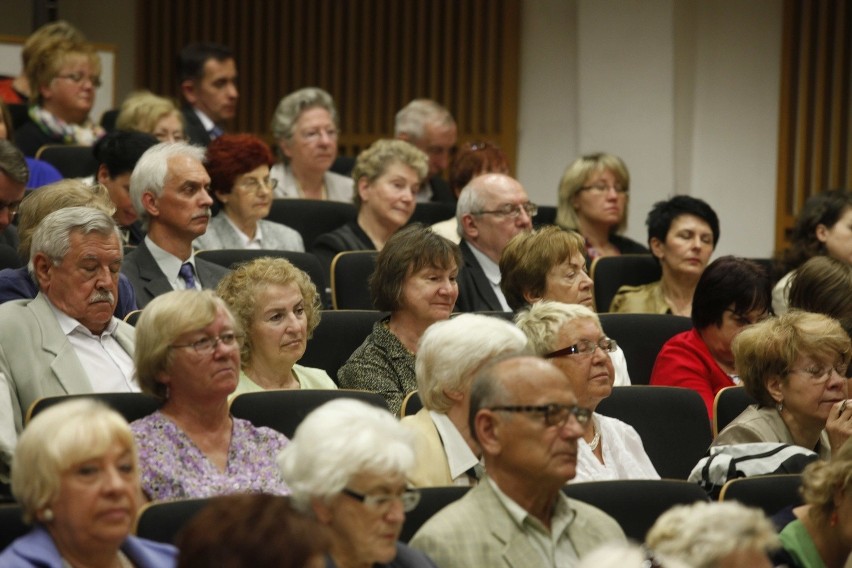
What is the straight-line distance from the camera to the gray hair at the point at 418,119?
21.5 feet

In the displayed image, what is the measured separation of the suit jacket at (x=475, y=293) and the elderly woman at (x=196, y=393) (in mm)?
1651

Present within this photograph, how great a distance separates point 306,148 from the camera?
609cm

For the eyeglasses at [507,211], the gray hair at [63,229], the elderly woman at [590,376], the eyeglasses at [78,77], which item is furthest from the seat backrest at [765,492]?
the eyeglasses at [78,77]

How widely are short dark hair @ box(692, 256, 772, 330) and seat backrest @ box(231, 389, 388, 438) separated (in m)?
1.37

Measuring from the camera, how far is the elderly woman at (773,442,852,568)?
2.74m

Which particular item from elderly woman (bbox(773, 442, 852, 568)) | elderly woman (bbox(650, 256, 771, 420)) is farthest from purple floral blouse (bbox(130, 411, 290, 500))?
elderly woman (bbox(650, 256, 771, 420))

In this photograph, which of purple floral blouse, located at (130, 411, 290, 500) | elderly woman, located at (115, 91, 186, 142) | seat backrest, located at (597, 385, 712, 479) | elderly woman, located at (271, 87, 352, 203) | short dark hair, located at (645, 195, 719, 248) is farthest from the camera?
elderly woman, located at (271, 87, 352, 203)

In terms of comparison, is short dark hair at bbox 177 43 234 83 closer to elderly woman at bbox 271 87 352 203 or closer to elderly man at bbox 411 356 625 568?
elderly woman at bbox 271 87 352 203

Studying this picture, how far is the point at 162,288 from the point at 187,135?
6.39 ft

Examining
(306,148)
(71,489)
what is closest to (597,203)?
(306,148)

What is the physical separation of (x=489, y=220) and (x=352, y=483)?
2.67 metres

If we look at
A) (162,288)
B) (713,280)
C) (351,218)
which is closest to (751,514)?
(713,280)

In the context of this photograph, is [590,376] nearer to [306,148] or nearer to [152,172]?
[152,172]

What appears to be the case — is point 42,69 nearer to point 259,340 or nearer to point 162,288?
point 162,288
